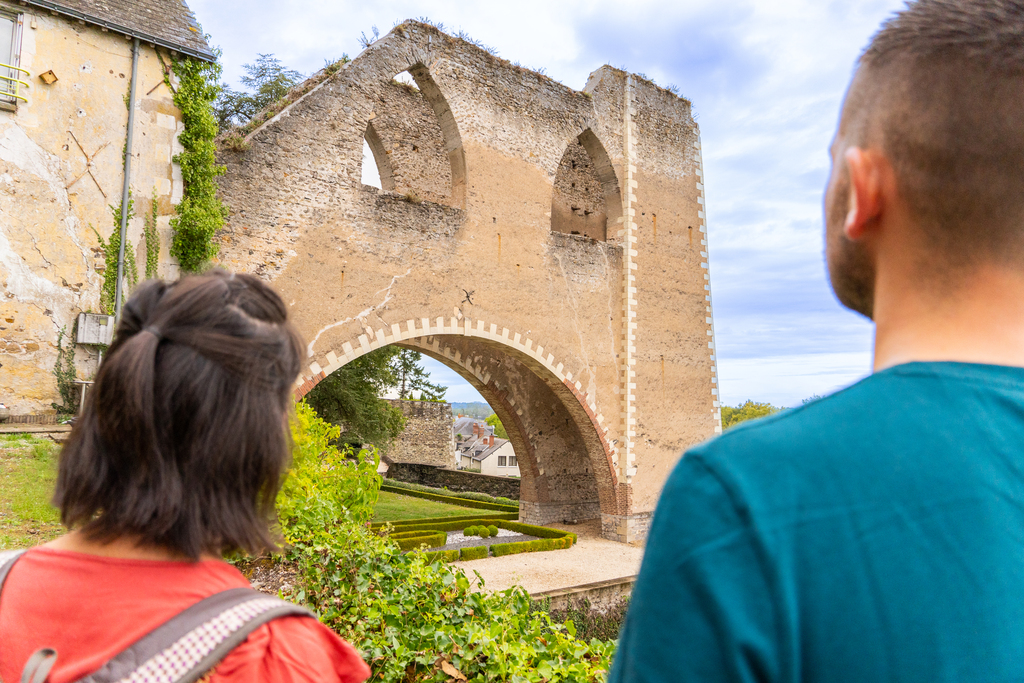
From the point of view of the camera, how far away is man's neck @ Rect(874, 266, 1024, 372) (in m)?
0.77

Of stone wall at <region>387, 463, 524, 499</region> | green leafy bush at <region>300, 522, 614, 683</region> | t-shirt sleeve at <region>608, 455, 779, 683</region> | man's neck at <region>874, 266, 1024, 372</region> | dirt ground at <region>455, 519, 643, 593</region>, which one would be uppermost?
man's neck at <region>874, 266, 1024, 372</region>

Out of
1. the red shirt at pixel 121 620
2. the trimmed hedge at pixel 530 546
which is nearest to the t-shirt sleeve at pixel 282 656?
the red shirt at pixel 121 620

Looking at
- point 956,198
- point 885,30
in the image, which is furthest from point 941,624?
point 885,30

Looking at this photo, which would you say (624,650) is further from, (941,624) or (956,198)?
(956,198)

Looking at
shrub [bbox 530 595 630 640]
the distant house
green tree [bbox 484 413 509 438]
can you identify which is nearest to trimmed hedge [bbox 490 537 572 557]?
shrub [bbox 530 595 630 640]

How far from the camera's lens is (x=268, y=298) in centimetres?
125

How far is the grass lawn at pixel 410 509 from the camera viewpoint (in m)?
15.7

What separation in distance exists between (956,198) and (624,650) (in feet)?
2.10

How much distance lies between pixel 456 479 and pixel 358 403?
353 inches

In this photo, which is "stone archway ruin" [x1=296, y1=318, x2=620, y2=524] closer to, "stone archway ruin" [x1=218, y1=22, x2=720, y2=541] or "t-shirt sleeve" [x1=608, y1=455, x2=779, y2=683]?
"stone archway ruin" [x1=218, y1=22, x2=720, y2=541]

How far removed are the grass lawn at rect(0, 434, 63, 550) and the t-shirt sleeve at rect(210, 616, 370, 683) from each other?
14.9ft

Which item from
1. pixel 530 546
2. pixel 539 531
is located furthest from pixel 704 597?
pixel 539 531

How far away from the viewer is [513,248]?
41.0ft

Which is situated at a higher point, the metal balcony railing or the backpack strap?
the metal balcony railing
